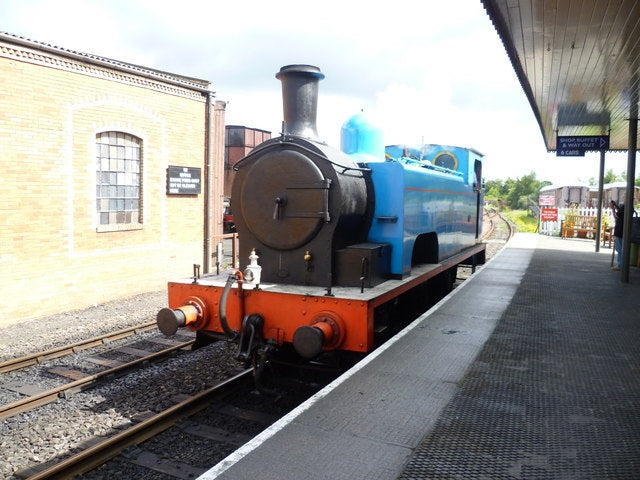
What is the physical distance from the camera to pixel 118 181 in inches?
377

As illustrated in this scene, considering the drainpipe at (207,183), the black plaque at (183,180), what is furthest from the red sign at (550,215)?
the black plaque at (183,180)

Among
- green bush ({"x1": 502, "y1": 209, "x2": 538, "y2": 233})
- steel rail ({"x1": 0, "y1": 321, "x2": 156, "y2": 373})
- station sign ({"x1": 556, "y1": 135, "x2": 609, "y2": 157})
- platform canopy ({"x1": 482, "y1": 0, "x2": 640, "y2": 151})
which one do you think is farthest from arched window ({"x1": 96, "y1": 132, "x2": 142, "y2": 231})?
green bush ({"x1": 502, "y1": 209, "x2": 538, "y2": 233})

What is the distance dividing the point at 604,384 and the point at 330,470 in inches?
95.5

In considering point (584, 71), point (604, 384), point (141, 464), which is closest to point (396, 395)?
point (604, 384)

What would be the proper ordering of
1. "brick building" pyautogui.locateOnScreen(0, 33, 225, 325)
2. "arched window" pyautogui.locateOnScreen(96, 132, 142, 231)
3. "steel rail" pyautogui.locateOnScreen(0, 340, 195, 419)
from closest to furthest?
"steel rail" pyautogui.locateOnScreen(0, 340, 195, 419), "brick building" pyautogui.locateOnScreen(0, 33, 225, 325), "arched window" pyautogui.locateOnScreen(96, 132, 142, 231)

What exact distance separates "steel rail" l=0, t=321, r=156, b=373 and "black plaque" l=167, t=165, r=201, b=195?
12.4ft

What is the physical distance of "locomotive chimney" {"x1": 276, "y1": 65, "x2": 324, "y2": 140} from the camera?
5.46m

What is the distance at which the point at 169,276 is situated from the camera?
35.3 ft

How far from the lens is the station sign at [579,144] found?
40.8 ft

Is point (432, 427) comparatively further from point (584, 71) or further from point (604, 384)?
point (584, 71)

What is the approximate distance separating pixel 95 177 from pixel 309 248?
5535 mm

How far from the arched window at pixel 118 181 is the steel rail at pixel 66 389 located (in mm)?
4080

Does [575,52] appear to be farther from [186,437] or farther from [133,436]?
[133,436]

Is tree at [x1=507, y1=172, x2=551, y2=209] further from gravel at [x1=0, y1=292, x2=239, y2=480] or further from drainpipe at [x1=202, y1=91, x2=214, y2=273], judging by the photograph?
gravel at [x1=0, y1=292, x2=239, y2=480]
